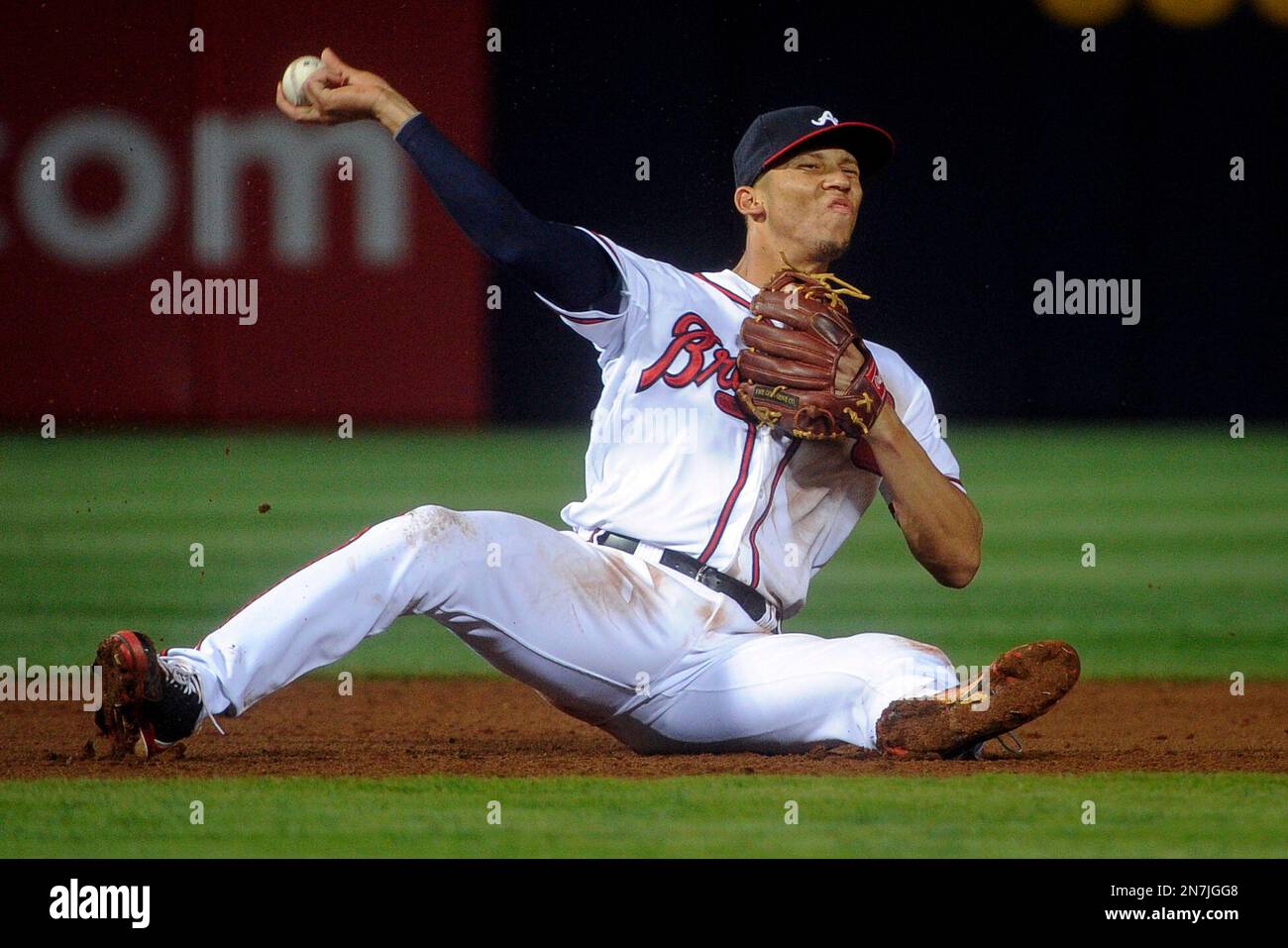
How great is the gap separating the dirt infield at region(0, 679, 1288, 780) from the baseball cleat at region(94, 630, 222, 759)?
0.19 meters

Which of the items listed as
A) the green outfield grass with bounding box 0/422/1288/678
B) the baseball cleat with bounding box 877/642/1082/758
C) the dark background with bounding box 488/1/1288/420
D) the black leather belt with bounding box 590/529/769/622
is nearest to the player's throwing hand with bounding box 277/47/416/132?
the black leather belt with bounding box 590/529/769/622

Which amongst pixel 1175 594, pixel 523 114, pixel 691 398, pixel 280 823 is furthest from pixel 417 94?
pixel 280 823

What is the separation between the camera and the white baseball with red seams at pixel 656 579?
371 cm

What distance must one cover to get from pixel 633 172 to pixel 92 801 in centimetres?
1068

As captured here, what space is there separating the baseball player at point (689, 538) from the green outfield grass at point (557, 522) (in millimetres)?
2016

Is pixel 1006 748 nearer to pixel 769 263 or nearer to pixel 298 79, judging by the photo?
pixel 769 263

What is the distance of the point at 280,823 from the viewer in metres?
3.39

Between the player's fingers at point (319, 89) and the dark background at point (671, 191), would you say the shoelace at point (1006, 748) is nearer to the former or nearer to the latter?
the player's fingers at point (319, 89)

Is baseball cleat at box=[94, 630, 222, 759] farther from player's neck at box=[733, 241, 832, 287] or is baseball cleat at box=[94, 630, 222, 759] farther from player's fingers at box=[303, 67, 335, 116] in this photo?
player's neck at box=[733, 241, 832, 287]

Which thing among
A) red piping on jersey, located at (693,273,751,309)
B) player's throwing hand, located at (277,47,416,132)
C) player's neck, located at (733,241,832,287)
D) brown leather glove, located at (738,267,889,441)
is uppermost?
player's throwing hand, located at (277,47,416,132)

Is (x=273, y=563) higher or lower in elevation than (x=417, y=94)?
lower

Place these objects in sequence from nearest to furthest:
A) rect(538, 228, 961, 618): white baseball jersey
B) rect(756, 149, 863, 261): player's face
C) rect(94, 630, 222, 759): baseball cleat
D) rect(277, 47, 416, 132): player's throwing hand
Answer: rect(94, 630, 222, 759): baseball cleat → rect(277, 47, 416, 132): player's throwing hand → rect(538, 228, 961, 618): white baseball jersey → rect(756, 149, 863, 261): player's face

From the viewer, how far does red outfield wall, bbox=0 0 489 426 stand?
42.6 feet

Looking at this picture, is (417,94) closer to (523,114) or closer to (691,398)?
(523,114)
